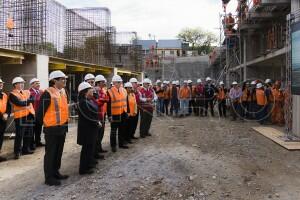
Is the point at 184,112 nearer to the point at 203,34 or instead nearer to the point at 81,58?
the point at 81,58

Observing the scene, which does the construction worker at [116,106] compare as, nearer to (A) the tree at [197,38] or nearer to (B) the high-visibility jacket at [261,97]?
(B) the high-visibility jacket at [261,97]

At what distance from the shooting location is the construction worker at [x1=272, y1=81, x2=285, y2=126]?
43.5 ft

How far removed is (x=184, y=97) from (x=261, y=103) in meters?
4.10

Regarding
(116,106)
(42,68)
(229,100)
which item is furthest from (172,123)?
(116,106)

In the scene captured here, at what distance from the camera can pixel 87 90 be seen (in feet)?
21.1

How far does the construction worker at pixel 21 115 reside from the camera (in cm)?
818

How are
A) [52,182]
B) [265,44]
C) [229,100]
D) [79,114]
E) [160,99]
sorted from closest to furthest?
[52,182] → [79,114] → [229,100] → [160,99] → [265,44]

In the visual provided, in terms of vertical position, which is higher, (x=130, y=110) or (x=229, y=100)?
(x=229, y=100)

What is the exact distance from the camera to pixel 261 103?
44.3ft

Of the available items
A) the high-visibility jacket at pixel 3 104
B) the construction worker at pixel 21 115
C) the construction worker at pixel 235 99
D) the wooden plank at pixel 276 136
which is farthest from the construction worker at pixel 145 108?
the construction worker at pixel 235 99

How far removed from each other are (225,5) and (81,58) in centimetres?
865

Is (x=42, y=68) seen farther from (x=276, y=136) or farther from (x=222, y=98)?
(x=222, y=98)

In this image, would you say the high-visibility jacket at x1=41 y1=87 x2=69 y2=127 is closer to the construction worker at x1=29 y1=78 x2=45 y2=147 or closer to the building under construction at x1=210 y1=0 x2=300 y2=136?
the construction worker at x1=29 y1=78 x2=45 y2=147

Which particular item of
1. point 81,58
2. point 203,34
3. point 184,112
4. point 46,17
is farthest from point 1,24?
point 203,34
